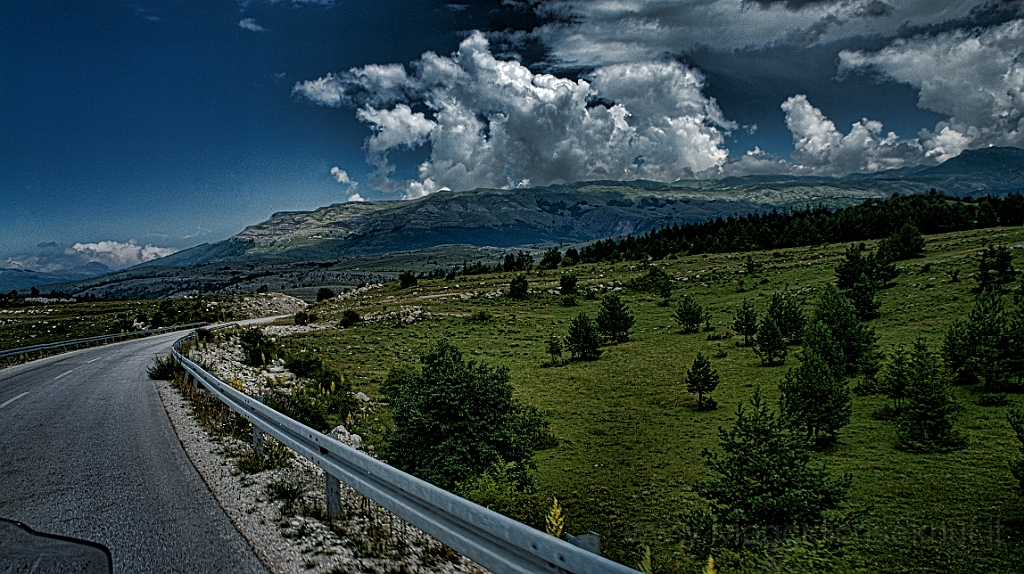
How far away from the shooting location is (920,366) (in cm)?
1761

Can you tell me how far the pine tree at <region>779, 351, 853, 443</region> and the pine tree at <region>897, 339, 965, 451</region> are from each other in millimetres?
1794

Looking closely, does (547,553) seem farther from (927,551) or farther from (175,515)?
(927,551)

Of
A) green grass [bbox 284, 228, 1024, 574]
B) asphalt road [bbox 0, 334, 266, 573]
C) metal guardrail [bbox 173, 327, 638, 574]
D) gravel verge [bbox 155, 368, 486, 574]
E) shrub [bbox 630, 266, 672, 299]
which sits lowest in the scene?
green grass [bbox 284, 228, 1024, 574]

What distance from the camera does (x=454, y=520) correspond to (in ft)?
13.3

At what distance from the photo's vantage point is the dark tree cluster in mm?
89850

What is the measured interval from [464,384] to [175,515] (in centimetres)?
839

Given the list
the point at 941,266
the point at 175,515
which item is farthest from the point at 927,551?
the point at 941,266

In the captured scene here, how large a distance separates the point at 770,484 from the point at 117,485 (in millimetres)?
10478

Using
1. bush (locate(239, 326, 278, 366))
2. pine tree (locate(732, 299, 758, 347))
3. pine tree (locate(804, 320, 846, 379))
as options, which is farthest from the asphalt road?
pine tree (locate(732, 299, 758, 347))

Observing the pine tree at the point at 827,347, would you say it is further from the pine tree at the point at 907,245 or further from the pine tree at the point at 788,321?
the pine tree at the point at 907,245

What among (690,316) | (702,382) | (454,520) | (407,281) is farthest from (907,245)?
(454,520)

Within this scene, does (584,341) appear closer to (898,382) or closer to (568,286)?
(898,382)

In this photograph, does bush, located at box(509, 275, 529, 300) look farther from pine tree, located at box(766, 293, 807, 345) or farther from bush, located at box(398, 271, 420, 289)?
pine tree, located at box(766, 293, 807, 345)

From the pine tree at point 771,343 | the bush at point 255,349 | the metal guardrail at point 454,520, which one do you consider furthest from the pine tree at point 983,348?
the bush at point 255,349
